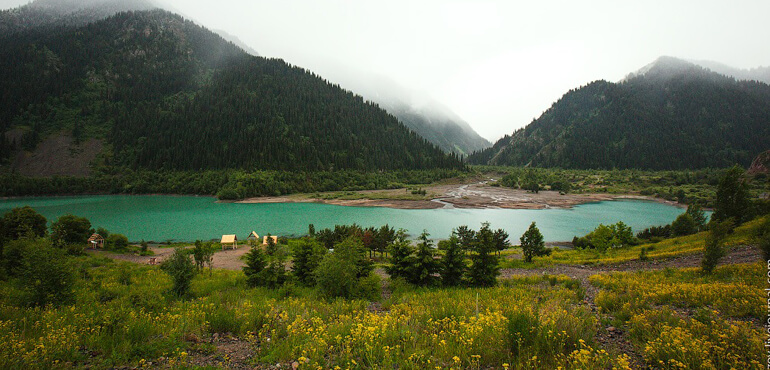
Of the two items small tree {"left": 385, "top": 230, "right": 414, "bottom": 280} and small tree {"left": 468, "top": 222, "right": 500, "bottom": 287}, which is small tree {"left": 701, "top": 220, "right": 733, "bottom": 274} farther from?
small tree {"left": 385, "top": 230, "right": 414, "bottom": 280}

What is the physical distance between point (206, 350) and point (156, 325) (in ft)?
7.20

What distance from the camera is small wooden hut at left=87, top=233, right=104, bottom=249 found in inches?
1480

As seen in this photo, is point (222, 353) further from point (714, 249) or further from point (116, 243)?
point (116, 243)

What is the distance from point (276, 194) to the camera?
4318 inches

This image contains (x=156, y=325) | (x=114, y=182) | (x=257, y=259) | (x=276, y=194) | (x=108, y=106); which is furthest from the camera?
(x=108, y=106)

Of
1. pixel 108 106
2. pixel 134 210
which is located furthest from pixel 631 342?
pixel 108 106

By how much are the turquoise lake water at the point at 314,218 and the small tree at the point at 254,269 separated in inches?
1445

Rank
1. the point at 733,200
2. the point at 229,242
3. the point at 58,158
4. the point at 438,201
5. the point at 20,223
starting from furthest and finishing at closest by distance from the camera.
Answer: the point at 58,158
the point at 438,201
the point at 229,242
the point at 733,200
the point at 20,223

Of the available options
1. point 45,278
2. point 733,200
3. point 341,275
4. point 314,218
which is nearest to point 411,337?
point 341,275

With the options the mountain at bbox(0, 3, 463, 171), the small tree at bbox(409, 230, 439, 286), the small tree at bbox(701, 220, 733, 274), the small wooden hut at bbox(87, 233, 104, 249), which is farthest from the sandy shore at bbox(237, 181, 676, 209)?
the small tree at bbox(701, 220, 733, 274)

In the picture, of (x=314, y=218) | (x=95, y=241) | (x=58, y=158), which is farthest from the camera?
(x=58, y=158)

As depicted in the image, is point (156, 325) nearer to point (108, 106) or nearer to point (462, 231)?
point (462, 231)

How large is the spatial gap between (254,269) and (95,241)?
119ft

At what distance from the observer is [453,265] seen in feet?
55.2
